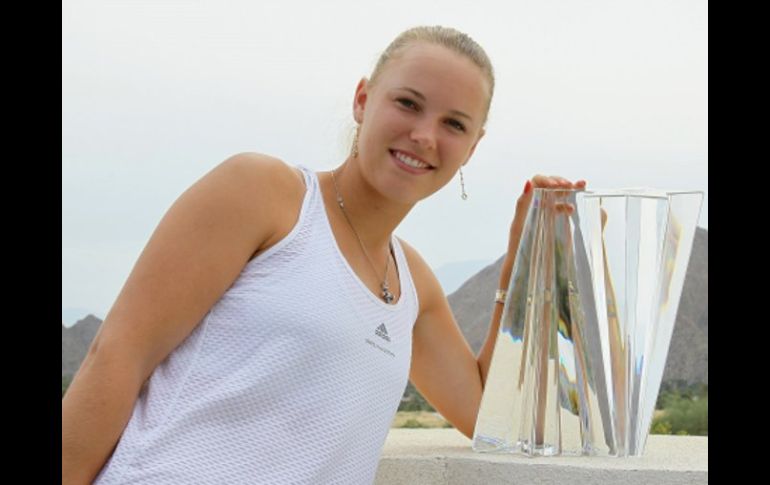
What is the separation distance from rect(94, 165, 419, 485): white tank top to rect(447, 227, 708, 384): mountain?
11.6 ft

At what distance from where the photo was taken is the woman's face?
1.73 m

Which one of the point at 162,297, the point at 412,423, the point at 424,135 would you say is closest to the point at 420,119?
the point at 424,135

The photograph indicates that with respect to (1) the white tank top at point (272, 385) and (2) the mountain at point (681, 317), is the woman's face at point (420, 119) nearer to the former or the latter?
(1) the white tank top at point (272, 385)

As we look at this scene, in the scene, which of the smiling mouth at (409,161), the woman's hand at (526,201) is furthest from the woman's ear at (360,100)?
the woman's hand at (526,201)

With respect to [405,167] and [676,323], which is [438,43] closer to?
[405,167]

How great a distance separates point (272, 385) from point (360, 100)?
582 mm

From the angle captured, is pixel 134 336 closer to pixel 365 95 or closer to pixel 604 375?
pixel 365 95

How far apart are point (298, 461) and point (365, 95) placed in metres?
0.67

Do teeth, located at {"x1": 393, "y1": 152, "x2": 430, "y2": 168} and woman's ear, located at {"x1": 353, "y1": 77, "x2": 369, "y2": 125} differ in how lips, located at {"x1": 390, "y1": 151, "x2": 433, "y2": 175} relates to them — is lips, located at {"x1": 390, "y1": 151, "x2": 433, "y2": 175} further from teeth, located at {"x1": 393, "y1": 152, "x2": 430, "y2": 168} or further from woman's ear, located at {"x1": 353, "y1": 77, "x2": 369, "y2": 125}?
woman's ear, located at {"x1": 353, "y1": 77, "x2": 369, "y2": 125}

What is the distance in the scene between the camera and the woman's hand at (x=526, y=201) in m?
1.92

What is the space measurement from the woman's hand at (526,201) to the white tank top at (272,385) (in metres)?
0.44

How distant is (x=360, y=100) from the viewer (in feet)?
6.14
